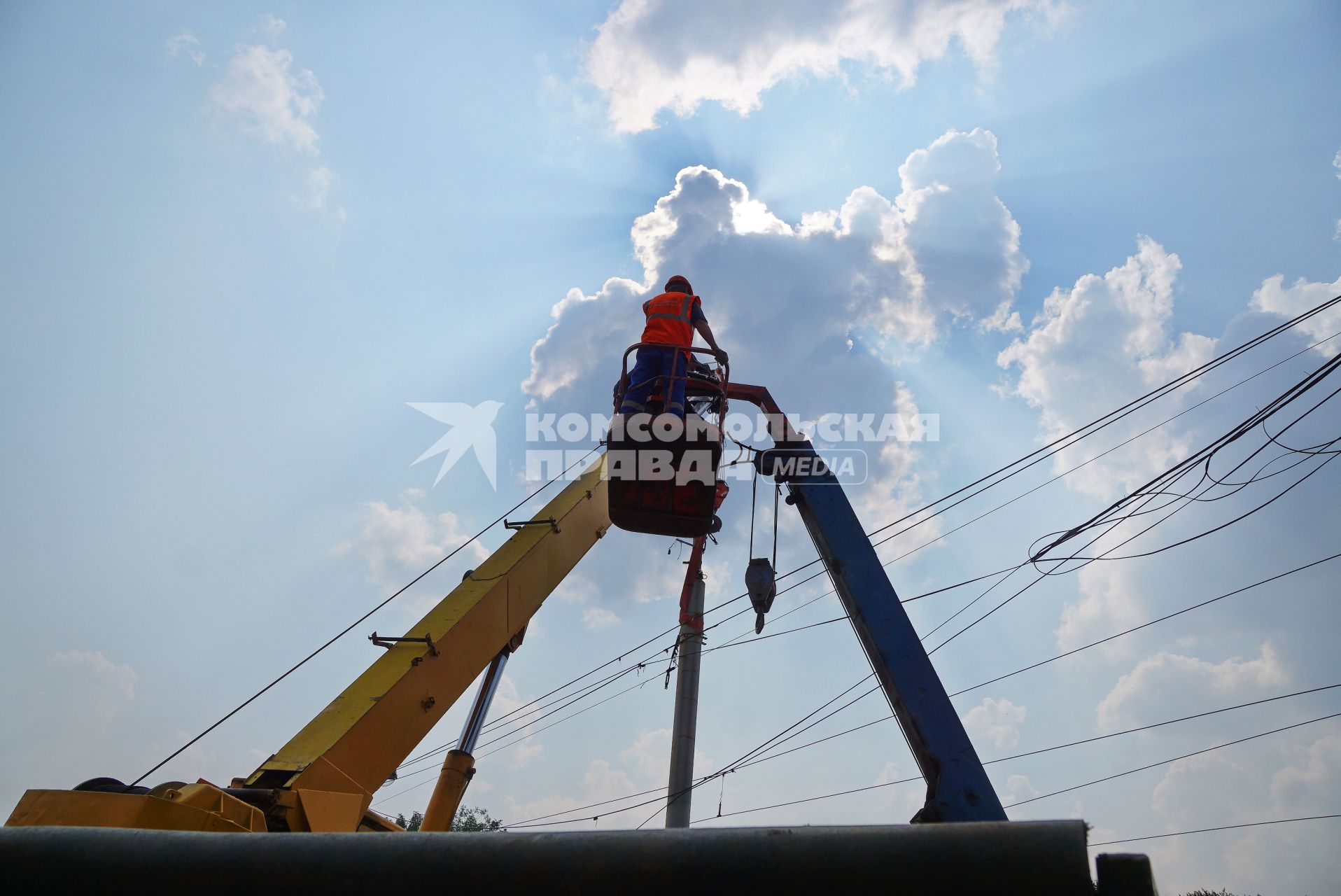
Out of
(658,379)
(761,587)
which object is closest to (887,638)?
(761,587)

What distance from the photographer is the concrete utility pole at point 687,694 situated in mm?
8406

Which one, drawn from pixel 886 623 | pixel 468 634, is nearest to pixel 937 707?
pixel 886 623

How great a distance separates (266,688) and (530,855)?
562cm

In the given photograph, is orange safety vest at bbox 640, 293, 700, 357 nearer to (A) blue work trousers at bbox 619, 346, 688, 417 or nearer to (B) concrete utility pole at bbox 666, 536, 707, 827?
(A) blue work trousers at bbox 619, 346, 688, 417

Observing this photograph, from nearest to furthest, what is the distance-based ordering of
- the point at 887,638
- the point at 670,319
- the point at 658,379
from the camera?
the point at 887,638, the point at 658,379, the point at 670,319

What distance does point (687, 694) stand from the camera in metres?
9.18

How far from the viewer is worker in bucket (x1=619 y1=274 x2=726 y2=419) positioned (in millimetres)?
7234

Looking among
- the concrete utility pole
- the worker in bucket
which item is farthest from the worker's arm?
the concrete utility pole

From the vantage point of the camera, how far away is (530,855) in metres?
1.43

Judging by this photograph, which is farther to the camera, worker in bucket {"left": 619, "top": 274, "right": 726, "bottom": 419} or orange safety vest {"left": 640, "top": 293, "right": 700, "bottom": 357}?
orange safety vest {"left": 640, "top": 293, "right": 700, "bottom": 357}

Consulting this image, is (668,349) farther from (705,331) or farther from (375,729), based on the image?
(375,729)

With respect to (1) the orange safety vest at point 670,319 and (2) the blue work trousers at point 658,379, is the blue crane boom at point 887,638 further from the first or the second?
(1) the orange safety vest at point 670,319

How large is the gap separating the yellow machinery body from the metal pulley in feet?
5.87

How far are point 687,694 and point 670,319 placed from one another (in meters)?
4.51
